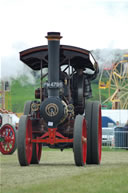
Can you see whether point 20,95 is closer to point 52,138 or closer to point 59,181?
point 52,138

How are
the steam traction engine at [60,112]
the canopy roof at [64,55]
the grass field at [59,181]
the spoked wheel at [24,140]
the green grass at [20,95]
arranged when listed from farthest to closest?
the green grass at [20,95] → the canopy roof at [64,55] → the steam traction engine at [60,112] → the spoked wheel at [24,140] → the grass field at [59,181]

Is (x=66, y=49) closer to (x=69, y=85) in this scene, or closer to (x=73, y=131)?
(x=69, y=85)

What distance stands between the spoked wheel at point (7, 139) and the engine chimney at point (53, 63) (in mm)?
4997

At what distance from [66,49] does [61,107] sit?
4.29ft

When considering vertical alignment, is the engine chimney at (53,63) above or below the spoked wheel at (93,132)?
above

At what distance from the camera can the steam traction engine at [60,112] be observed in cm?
1139

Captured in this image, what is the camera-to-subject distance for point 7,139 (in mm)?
16500

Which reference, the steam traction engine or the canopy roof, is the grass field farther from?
the canopy roof

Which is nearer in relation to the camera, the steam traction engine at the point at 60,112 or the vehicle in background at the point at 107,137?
the steam traction engine at the point at 60,112

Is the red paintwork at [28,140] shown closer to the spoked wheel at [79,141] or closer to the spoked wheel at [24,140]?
the spoked wheel at [24,140]

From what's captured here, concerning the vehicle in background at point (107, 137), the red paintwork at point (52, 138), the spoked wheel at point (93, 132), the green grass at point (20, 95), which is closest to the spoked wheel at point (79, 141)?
the red paintwork at point (52, 138)

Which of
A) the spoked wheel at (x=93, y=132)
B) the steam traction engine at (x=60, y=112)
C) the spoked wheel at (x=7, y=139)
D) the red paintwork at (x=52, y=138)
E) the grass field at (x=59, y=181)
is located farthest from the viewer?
the spoked wheel at (x=7, y=139)

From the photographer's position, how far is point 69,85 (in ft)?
39.3

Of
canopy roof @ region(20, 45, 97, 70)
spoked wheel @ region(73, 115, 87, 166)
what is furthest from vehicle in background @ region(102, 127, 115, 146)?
spoked wheel @ region(73, 115, 87, 166)
